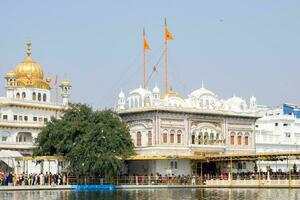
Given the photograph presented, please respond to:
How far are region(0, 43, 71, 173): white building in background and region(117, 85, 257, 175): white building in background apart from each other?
10.5m

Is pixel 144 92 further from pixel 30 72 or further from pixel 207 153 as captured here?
pixel 30 72

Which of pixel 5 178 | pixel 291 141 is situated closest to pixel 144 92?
pixel 5 178

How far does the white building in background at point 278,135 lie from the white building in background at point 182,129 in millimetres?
9927

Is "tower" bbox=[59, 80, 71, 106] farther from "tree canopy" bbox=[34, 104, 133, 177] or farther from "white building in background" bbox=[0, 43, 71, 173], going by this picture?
"tree canopy" bbox=[34, 104, 133, 177]

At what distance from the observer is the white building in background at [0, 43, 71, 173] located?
64.2 meters

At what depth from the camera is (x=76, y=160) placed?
5172 cm

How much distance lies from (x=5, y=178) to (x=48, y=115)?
1767cm

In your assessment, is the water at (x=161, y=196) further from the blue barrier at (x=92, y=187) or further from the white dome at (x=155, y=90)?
the white dome at (x=155, y=90)

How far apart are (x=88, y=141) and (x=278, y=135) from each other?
32.2m

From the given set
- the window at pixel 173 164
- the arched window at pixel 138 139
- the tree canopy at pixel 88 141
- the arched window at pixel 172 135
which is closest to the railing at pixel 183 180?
the tree canopy at pixel 88 141

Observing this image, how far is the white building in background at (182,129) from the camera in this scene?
2235 inches

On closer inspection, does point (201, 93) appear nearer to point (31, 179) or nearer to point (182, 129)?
point (182, 129)

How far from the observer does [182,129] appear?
58500 mm

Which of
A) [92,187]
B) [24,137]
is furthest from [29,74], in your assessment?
[92,187]
